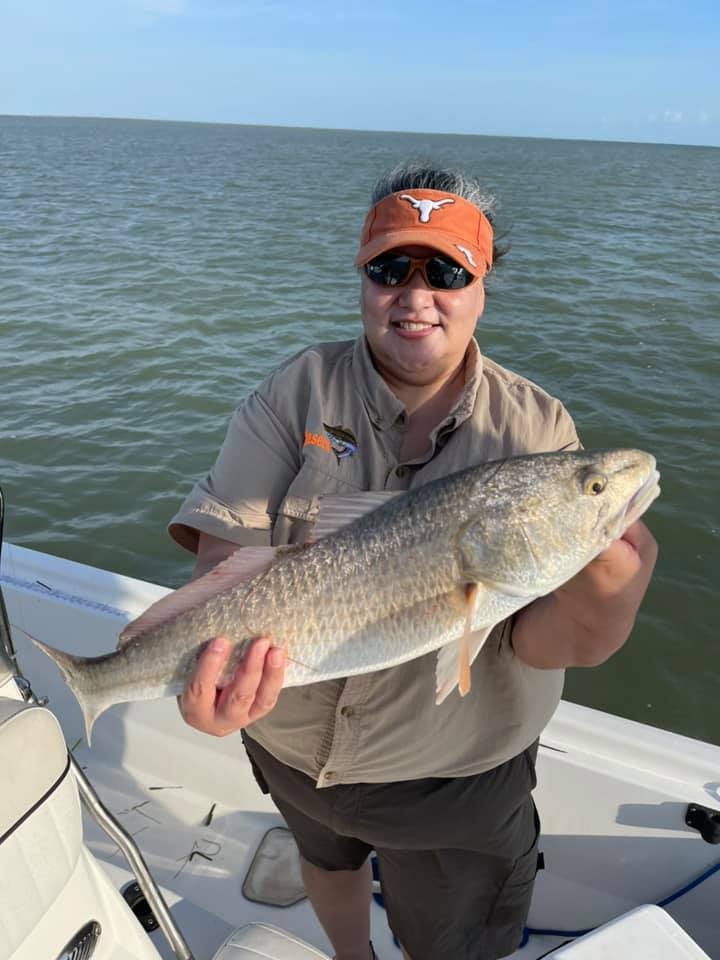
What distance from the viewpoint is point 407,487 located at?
97.0 inches

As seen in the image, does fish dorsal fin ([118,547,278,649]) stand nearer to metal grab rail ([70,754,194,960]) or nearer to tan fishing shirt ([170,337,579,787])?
tan fishing shirt ([170,337,579,787])

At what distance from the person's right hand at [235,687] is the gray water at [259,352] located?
182cm

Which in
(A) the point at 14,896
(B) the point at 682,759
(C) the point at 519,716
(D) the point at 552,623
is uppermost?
(D) the point at 552,623

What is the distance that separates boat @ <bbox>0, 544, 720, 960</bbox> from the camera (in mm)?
1973

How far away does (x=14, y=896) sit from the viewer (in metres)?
1.85

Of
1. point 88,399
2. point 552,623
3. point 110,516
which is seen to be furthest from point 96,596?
point 88,399

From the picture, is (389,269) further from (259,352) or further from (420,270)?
(259,352)

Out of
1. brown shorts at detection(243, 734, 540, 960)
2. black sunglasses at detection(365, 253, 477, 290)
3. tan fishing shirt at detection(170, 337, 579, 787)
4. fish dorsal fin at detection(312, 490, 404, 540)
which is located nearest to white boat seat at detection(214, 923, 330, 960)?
brown shorts at detection(243, 734, 540, 960)

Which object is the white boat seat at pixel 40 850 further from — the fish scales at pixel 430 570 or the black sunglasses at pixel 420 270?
the black sunglasses at pixel 420 270

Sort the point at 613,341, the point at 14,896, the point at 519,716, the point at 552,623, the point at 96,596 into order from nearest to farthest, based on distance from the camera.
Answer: the point at 14,896
the point at 552,623
the point at 519,716
the point at 96,596
the point at 613,341

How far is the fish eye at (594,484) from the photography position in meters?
2.11

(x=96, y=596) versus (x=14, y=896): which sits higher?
(x=14, y=896)

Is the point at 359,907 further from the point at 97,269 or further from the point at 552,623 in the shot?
the point at 97,269

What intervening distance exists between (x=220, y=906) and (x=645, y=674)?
4.26 meters
